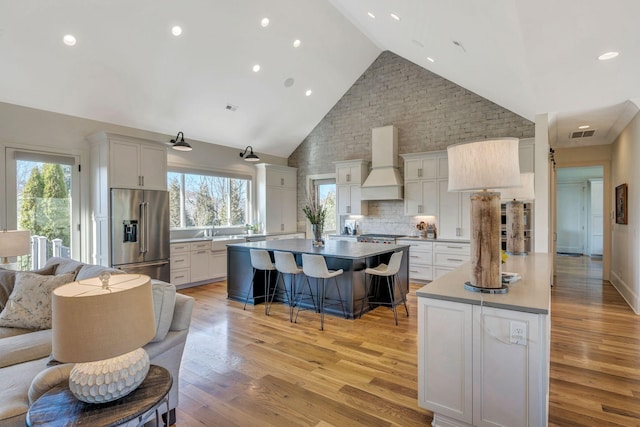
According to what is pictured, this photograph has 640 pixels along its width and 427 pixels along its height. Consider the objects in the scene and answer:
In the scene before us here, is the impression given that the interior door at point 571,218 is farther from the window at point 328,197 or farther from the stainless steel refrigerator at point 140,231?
the stainless steel refrigerator at point 140,231

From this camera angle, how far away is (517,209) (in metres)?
3.53

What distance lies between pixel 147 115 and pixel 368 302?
4.68 meters

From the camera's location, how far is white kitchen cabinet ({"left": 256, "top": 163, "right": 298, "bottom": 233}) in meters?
7.94

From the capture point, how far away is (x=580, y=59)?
129 inches

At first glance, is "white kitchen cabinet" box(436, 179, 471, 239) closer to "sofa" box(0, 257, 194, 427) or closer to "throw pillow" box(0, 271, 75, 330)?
"sofa" box(0, 257, 194, 427)

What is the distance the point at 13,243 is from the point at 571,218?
44.6 feet

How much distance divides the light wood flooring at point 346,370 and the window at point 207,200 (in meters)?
2.66

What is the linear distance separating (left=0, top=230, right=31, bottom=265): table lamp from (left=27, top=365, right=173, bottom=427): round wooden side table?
2.75m

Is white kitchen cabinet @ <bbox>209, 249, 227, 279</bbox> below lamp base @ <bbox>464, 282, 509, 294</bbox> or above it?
below

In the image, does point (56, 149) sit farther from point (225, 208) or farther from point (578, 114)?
point (578, 114)

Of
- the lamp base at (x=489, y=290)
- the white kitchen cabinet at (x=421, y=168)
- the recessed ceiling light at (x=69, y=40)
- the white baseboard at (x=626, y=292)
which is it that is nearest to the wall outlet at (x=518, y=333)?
the lamp base at (x=489, y=290)

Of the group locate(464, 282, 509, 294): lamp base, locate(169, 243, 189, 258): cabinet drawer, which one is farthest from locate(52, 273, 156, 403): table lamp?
locate(169, 243, 189, 258): cabinet drawer

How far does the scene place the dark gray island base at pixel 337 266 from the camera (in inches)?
169

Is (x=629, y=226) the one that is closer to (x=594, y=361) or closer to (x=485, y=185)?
(x=594, y=361)
